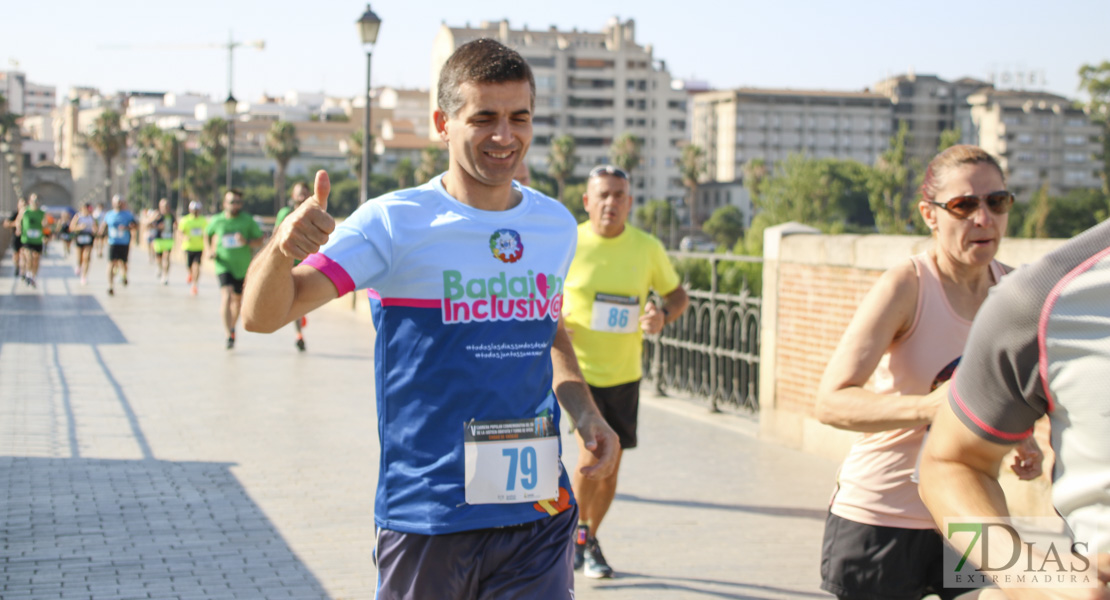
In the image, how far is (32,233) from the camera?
950 inches

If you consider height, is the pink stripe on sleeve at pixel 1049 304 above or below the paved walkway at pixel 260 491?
above

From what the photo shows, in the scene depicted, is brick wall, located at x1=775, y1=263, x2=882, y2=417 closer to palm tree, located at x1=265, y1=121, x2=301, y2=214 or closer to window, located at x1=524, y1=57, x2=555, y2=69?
palm tree, located at x1=265, y1=121, x2=301, y2=214

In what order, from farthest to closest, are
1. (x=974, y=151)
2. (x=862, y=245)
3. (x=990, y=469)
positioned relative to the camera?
(x=862, y=245), (x=974, y=151), (x=990, y=469)

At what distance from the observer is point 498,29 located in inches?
6255

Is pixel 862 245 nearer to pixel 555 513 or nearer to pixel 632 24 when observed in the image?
pixel 555 513

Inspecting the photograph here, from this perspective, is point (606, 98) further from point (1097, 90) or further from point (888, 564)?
point (888, 564)

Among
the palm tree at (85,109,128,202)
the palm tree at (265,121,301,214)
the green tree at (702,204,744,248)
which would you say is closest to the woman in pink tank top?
the palm tree at (265,121,301,214)

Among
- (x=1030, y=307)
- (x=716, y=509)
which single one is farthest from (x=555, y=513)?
(x=716, y=509)

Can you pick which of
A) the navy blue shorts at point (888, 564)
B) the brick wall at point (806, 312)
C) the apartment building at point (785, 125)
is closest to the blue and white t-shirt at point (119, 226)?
the brick wall at point (806, 312)

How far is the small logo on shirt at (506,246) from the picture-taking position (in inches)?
124

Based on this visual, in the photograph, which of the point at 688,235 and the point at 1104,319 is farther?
the point at 688,235

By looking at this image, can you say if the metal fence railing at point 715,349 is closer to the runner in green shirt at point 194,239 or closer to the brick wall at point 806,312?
the brick wall at point 806,312

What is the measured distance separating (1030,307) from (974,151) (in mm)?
1948

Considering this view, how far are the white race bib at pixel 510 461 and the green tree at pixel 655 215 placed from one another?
123 m
